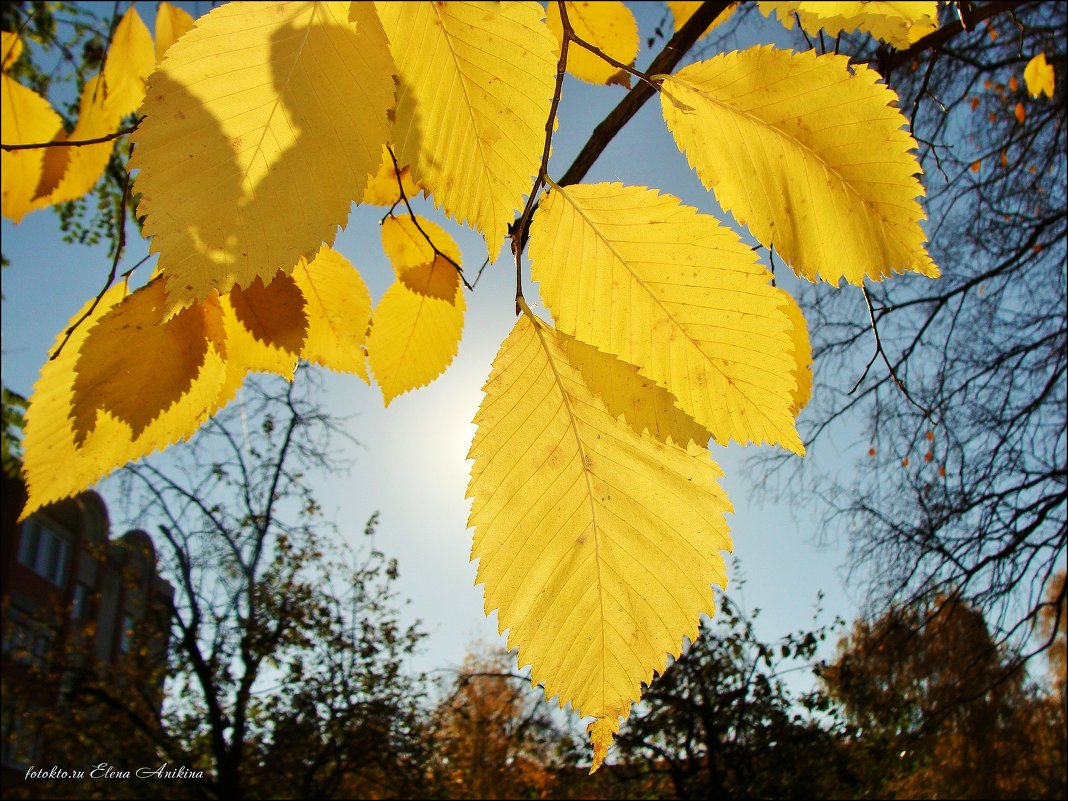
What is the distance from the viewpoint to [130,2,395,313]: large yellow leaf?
234 millimetres

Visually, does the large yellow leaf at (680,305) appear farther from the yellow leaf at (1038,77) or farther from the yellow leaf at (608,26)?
the yellow leaf at (1038,77)

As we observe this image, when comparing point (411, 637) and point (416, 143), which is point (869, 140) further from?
point (411, 637)

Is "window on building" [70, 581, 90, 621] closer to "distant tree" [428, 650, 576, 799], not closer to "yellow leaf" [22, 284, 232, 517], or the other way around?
"distant tree" [428, 650, 576, 799]

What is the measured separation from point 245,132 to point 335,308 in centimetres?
31

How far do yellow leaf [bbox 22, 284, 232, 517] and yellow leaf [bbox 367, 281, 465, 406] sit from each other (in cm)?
16

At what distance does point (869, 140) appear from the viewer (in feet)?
1.03

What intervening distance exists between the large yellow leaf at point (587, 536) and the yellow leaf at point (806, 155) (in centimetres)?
10

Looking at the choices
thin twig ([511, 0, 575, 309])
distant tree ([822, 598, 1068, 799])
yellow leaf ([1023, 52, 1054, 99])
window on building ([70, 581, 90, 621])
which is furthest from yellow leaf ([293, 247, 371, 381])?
window on building ([70, 581, 90, 621])

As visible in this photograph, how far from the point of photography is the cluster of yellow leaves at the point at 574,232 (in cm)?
24

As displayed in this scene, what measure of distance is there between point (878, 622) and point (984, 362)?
154 cm

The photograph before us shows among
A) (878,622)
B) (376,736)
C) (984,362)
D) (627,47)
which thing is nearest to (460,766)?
(376,736)

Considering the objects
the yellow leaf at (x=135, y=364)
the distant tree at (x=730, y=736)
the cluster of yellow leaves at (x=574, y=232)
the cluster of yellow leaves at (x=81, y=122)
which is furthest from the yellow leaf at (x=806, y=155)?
the distant tree at (x=730, y=736)

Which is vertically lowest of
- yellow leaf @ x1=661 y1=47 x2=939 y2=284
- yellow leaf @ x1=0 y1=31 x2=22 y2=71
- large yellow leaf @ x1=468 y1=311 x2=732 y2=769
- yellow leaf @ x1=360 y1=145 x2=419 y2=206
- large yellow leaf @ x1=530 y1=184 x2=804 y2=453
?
large yellow leaf @ x1=468 y1=311 x2=732 y2=769

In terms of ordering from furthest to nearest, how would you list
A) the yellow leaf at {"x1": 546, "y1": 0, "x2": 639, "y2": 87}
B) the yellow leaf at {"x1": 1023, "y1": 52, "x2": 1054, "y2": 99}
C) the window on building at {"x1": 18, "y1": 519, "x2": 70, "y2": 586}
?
1. the window on building at {"x1": 18, "y1": 519, "x2": 70, "y2": 586}
2. the yellow leaf at {"x1": 1023, "y1": 52, "x2": 1054, "y2": 99}
3. the yellow leaf at {"x1": 546, "y1": 0, "x2": 639, "y2": 87}
